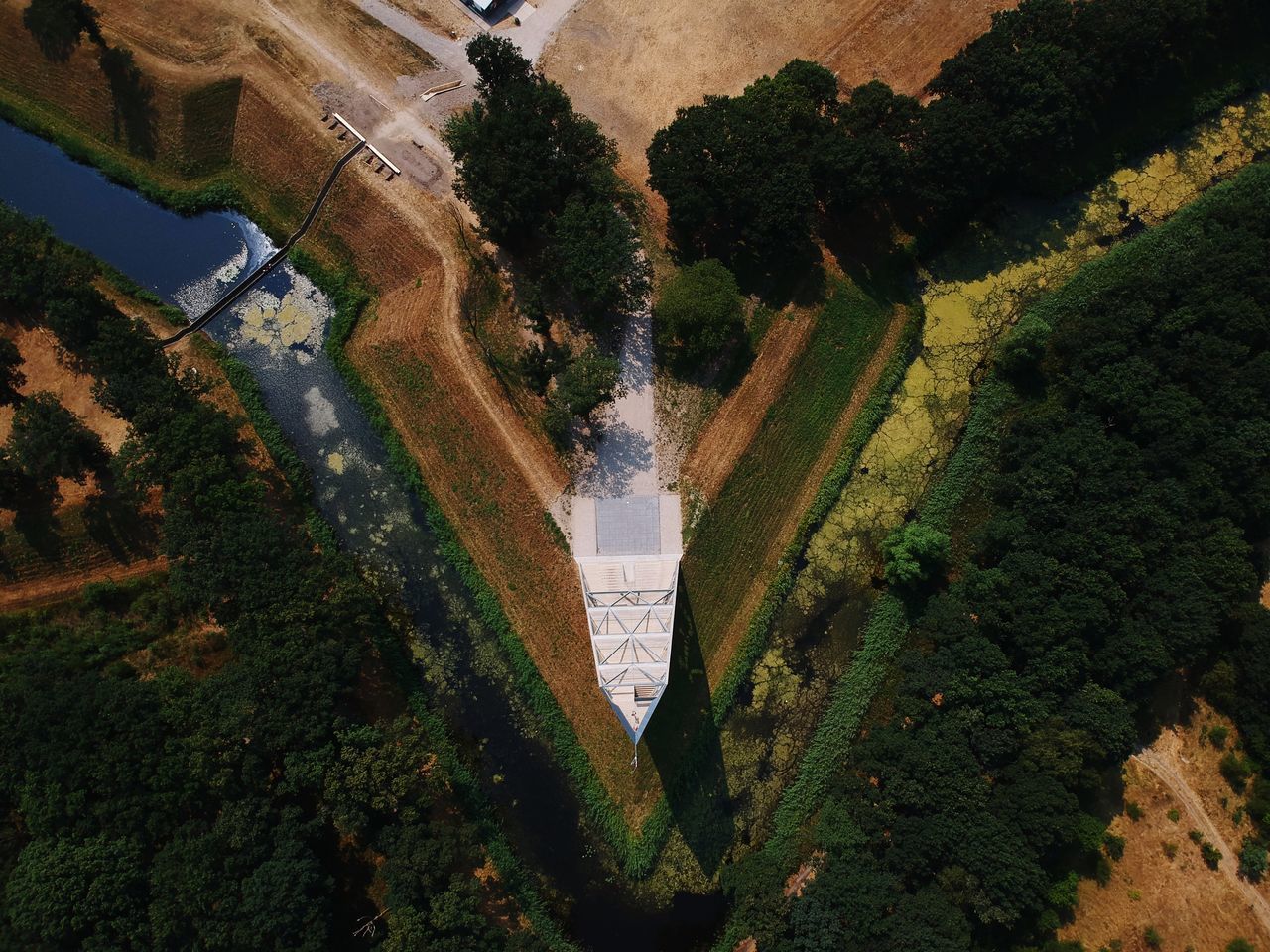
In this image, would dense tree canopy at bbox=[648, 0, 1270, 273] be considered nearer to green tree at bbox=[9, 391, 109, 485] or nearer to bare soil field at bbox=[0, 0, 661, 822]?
bare soil field at bbox=[0, 0, 661, 822]

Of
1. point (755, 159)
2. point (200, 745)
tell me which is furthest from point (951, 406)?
point (200, 745)

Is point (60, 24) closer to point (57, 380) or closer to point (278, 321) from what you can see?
point (278, 321)

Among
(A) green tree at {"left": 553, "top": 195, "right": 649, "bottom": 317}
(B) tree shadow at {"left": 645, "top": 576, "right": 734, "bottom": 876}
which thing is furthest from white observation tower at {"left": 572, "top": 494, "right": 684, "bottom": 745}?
(A) green tree at {"left": 553, "top": 195, "right": 649, "bottom": 317}

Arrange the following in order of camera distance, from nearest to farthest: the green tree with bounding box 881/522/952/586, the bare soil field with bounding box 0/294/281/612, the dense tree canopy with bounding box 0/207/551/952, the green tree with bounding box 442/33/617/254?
the dense tree canopy with bounding box 0/207/551/952 < the green tree with bounding box 442/33/617/254 < the bare soil field with bounding box 0/294/281/612 < the green tree with bounding box 881/522/952/586

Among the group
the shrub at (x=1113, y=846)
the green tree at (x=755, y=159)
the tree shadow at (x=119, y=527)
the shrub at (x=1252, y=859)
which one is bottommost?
the tree shadow at (x=119, y=527)

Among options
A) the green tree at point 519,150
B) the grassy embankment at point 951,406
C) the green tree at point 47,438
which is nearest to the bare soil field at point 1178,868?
the grassy embankment at point 951,406

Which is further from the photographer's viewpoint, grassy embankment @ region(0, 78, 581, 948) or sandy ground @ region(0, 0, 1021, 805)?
sandy ground @ region(0, 0, 1021, 805)

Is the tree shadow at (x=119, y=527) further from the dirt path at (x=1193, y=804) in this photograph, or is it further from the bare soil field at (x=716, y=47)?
the dirt path at (x=1193, y=804)
